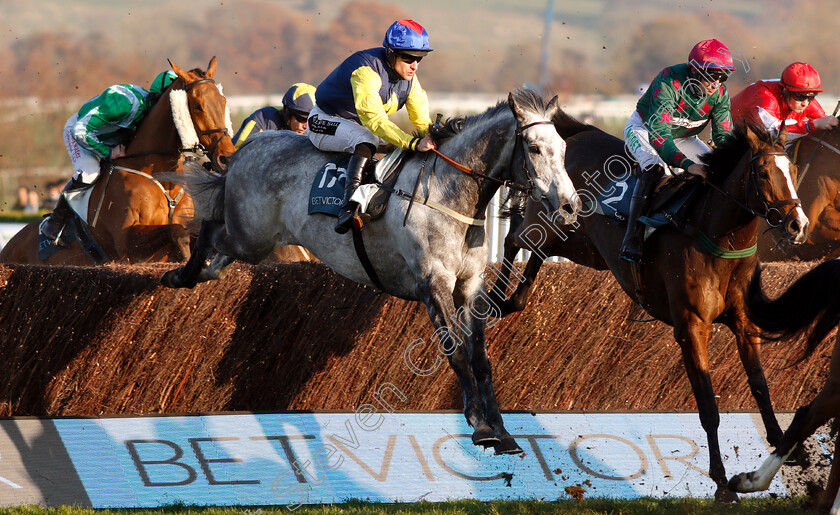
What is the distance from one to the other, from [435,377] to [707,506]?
1.95 m

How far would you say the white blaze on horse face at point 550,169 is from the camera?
440cm

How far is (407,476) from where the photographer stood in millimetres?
4871

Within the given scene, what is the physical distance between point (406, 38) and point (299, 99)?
3248 mm

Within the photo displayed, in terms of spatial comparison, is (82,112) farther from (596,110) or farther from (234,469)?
(596,110)

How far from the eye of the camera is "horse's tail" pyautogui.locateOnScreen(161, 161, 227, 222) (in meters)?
6.08

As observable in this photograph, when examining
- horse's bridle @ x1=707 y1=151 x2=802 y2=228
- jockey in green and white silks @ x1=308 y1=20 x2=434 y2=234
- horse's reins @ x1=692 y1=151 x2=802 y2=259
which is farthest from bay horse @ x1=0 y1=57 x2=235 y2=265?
horse's bridle @ x1=707 y1=151 x2=802 y2=228

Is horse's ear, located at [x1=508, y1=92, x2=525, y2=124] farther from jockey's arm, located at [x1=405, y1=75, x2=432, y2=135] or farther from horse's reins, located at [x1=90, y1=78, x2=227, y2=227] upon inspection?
horse's reins, located at [x1=90, y1=78, x2=227, y2=227]

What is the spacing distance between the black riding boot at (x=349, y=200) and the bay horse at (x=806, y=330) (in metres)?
2.24

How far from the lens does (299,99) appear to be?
8133 millimetres

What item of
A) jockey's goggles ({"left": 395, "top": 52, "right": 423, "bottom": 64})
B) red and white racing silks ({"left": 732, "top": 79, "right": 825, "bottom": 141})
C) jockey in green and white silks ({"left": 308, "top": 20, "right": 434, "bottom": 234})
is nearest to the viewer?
jockey in green and white silks ({"left": 308, "top": 20, "right": 434, "bottom": 234})

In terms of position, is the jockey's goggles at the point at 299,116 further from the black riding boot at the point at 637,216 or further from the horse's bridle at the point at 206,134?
the black riding boot at the point at 637,216

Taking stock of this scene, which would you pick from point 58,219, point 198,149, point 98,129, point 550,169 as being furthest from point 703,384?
point 58,219

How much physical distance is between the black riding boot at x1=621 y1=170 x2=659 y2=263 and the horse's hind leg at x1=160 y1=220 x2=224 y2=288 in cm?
261

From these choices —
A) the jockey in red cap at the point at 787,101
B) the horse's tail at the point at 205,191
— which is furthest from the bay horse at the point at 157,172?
the jockey in red cap at the point at 787,101
